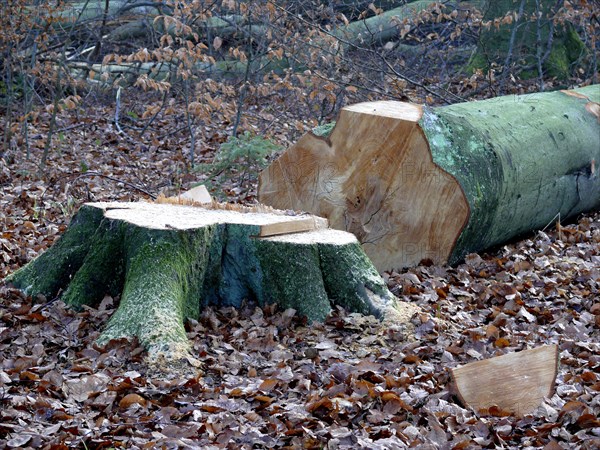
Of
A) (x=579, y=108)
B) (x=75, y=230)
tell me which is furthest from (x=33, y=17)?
(x=579, y=108)

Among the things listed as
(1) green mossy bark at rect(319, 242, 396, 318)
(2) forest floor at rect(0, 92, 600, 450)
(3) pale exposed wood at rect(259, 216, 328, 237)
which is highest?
Answer: (3) pale exposed wood at rect(259, 216, 328, 237)

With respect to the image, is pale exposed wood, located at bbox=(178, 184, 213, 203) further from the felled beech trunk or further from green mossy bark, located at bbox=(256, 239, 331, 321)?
green mossy bark, located at bbox=(256, 239, 331, 321)

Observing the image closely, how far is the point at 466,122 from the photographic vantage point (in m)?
6.18

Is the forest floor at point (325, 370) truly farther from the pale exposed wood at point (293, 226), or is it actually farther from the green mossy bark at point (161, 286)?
the pale exposed wood at point (293, 226)

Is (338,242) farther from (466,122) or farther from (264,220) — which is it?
(466,122)

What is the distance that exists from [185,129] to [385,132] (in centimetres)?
551

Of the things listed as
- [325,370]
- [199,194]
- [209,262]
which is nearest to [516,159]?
[199,194]

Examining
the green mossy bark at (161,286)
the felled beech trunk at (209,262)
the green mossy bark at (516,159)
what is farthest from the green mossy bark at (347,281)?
the green mossy bark at (516,159)

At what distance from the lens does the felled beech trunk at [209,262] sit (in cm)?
449

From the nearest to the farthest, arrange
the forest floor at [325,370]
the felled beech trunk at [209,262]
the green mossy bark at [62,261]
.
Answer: the forest floor at [325,370] → the felled beech trunk at [209,262] → the green mossy bark at [62,261]

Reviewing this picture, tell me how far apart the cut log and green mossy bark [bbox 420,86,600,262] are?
216 centimetres

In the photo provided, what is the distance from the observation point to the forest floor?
324 centimetres

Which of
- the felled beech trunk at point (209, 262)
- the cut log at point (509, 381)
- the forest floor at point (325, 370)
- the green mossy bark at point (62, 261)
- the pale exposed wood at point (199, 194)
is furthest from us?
the pale exposed wood at point (199, 194)

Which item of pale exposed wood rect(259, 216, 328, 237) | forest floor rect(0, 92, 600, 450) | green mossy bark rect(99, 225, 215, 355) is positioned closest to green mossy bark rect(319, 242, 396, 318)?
forest floor rect(0, 92, 600, 450)
